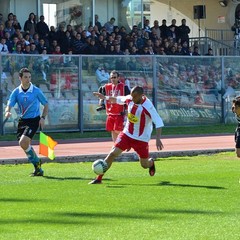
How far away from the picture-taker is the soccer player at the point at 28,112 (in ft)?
57.4

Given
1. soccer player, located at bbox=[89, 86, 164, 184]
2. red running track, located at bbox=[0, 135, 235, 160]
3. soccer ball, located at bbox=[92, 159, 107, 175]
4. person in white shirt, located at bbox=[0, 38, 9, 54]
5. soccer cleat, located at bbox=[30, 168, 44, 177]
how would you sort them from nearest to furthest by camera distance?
1. soccer ball, located at bbox=[92, 159, 107, 175]
2. soccer player, located at bbox=[89, 86, 164, 184]
3. soccer cleat, located at bbox=[30, 168, 44, 177]
4. red running track, located at bbox=[0, 135, 235, 160]
5. person in white shirt, located at bbox=[0, 38, 9, 54]

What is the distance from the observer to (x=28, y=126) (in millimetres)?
17625

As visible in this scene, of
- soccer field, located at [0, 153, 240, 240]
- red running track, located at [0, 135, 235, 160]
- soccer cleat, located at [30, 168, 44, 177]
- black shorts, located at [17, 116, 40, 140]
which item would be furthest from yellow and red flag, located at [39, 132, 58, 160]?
red running track, located at [0, 135, 235, 160]

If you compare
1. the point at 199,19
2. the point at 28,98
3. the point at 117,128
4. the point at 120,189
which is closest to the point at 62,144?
the point at 117,128

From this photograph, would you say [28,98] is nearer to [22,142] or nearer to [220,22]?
[22,142]

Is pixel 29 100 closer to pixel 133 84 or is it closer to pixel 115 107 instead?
pixel 115 107

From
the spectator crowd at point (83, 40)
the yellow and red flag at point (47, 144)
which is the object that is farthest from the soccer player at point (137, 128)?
the spectator crowd at point (83, 40)

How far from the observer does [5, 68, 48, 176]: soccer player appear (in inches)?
688

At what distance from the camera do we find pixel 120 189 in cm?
1496

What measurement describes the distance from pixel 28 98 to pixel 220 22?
31.1 m

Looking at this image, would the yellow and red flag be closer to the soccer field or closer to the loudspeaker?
the soccer field

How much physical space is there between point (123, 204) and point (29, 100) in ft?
16.8

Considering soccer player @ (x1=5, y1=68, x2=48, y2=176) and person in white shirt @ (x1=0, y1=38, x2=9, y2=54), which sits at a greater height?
person in white shirt @ (x1=0, y1=38, x2=9, y2=54)

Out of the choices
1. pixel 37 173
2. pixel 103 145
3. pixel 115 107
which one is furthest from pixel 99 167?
pixel 103 145
